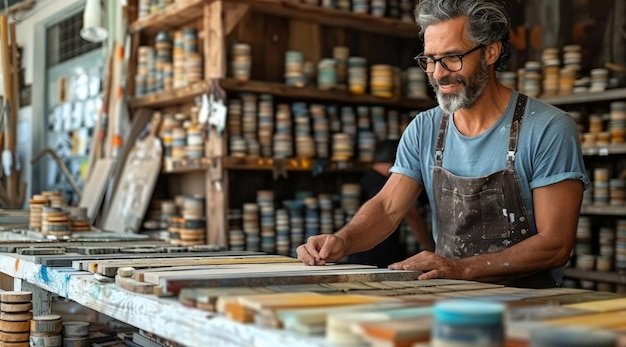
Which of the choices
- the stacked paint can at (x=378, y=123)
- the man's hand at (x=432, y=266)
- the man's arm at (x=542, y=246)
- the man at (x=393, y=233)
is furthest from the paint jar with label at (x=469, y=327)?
the stacked paint can at (x=378, y=123)

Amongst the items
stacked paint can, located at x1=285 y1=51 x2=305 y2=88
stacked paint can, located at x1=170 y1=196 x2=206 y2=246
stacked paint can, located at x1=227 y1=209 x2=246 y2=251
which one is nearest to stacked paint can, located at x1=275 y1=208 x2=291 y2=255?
stacked paint can, located at x1=227 y1=209 x2=246 y2=251

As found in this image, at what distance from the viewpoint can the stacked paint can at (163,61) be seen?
559 cm

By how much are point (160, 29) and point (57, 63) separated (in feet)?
7.31

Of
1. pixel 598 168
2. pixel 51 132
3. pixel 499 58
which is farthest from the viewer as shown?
pixel 51 132

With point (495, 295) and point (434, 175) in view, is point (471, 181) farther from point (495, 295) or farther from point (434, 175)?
point (495, 295)

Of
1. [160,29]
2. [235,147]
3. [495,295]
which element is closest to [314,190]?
[235,147]

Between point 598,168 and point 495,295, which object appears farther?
point 598,168

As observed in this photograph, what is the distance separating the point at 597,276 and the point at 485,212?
109 inches

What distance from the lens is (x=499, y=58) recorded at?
107 inches

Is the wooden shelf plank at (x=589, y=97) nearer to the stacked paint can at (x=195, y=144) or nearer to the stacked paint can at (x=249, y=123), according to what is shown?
the stacked paint can at (x=249, y=123)

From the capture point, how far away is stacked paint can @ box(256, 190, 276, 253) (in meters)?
5.22

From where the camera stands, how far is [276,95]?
17.8ft

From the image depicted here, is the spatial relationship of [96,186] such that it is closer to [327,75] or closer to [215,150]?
[215,150]

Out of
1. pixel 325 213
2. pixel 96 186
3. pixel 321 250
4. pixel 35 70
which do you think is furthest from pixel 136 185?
pixel 321 250
